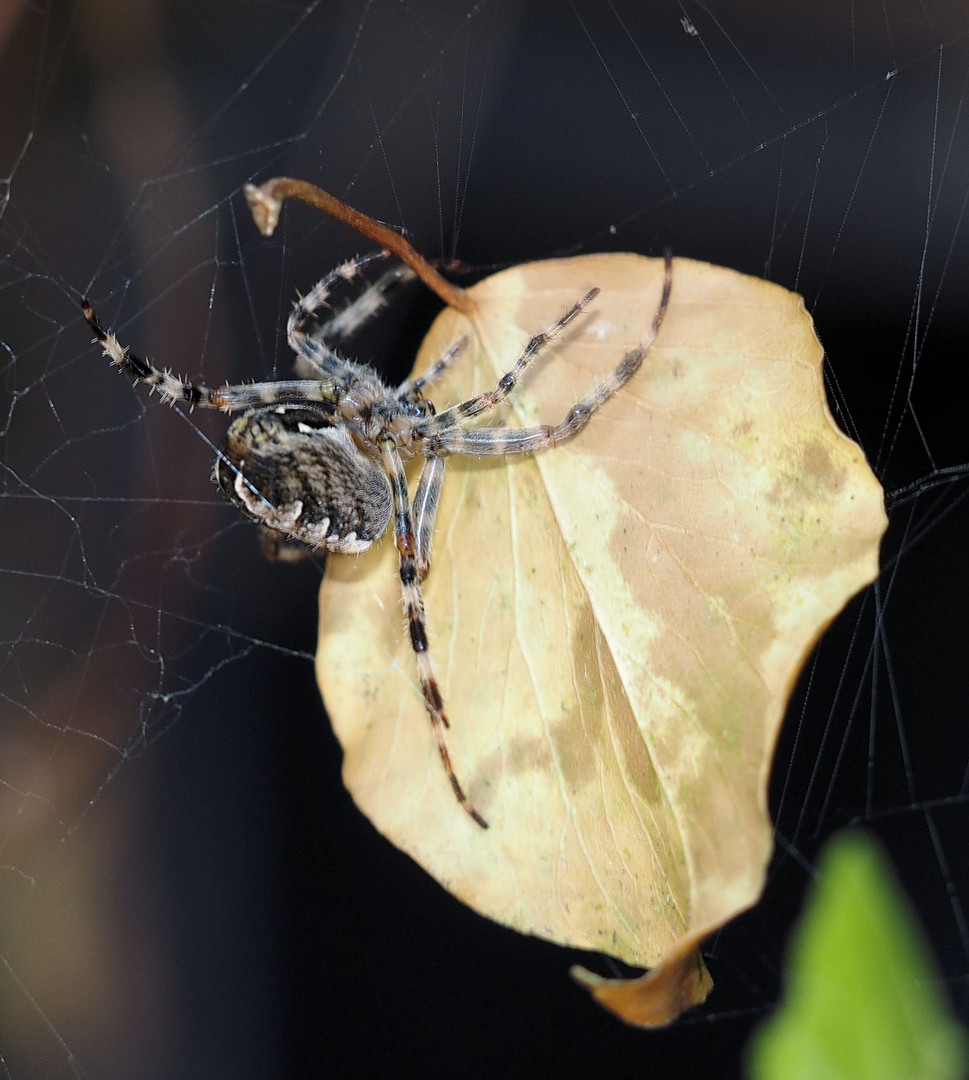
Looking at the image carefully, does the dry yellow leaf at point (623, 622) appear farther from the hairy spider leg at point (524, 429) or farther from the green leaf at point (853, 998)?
the green leaf at point (853, 998)

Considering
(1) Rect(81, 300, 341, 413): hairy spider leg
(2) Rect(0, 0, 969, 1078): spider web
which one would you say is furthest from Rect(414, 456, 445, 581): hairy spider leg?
(2) Rect(0, 0, 969, 1078): spider web

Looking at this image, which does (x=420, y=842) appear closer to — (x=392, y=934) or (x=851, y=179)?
(x=392, y=934)

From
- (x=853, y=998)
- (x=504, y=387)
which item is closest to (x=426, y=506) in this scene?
(x=504, y=387)

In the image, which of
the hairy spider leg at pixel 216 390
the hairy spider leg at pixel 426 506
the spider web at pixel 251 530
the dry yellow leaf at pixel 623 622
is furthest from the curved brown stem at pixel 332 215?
the spider web at pixel 251 530

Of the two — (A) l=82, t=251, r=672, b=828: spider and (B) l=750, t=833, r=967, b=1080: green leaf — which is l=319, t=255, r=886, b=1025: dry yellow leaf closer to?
(A) l=82, t=251, r=672, b=828: spider

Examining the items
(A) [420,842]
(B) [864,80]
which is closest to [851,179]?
(B) [864,80]

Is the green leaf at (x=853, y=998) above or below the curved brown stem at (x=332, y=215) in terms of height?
below

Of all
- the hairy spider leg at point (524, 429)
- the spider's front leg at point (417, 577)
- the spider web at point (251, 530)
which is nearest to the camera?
the hairy spider leg at point (524, 429)
